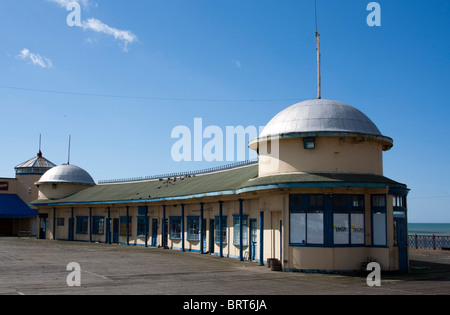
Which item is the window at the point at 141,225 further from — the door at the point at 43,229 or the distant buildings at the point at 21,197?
the distant buildings at the point at 21,197

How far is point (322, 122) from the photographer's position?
67.7 feet

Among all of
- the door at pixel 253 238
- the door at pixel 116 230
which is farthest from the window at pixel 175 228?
the door at pixel 253 238

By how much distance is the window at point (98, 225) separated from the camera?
42969mm

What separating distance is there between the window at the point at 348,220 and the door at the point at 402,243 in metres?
1.59

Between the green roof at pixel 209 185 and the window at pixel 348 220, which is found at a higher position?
the green roof at pixel 209 185

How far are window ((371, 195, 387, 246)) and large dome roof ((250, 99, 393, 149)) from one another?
8.72 ft

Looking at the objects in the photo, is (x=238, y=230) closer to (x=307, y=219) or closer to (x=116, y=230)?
(x=307, y=219)

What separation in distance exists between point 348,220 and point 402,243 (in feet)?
8.55

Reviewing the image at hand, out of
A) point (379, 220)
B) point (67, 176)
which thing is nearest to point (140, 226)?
point (67, 176)

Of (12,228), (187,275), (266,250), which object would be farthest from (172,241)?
(12,228)
